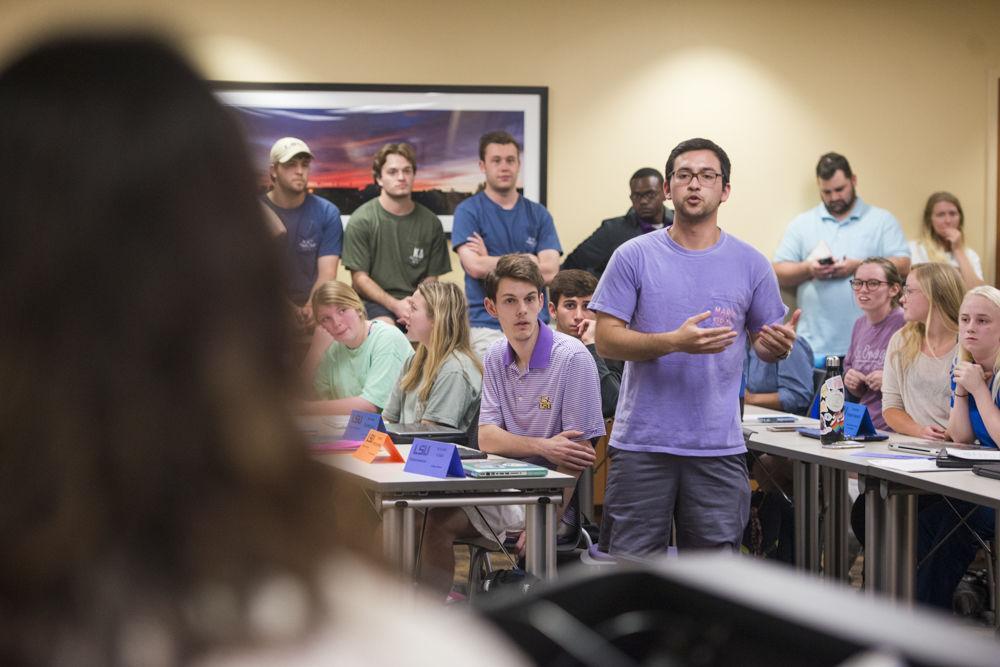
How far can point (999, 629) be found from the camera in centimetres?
346

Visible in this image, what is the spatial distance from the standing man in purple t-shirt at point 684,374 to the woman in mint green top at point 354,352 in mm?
1779

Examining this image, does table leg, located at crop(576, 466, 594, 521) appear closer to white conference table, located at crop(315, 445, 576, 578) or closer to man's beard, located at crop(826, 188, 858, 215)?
white conference table, located at crop(315, 445, 576, 578)

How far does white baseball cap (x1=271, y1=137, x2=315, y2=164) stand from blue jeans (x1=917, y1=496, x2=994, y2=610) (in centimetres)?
416

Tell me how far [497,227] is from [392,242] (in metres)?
0.67

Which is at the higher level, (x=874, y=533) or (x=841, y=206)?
(x=841, y=206)

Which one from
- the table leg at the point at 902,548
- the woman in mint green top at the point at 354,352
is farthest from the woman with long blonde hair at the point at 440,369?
the table leg at the point at 902,548

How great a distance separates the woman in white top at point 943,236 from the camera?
777 centimetres

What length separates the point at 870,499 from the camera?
4.02m

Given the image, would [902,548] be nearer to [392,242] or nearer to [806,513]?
[806,513]

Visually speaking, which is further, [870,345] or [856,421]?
[870,345]

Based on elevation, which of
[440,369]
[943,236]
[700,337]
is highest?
[943,236]

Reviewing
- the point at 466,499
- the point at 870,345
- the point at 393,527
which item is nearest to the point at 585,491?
the point at 466,499

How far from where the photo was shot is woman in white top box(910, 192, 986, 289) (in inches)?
306

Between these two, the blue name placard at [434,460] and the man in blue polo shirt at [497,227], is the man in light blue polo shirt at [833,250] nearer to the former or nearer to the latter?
the man in blue polo shirt at [497,227]
